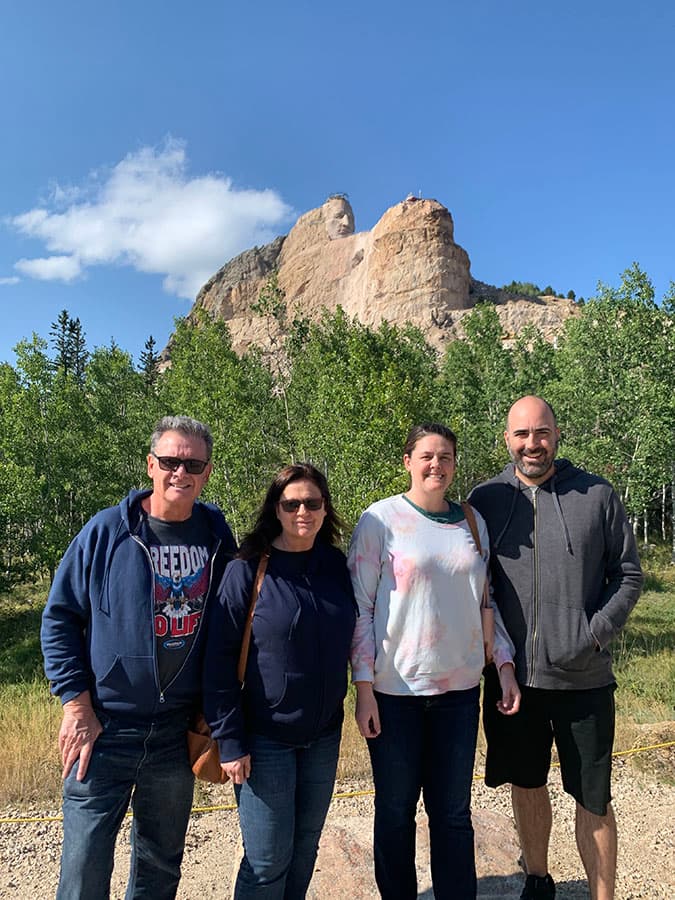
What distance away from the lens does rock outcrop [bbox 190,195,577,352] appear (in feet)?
194

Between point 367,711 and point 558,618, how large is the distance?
0.96 meters

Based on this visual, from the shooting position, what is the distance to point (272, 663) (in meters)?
2.22

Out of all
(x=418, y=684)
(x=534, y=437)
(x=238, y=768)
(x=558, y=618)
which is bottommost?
(x=238, y=768)

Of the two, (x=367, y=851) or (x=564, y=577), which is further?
(x=367, y=851)

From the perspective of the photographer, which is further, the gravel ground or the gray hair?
the gravel ground

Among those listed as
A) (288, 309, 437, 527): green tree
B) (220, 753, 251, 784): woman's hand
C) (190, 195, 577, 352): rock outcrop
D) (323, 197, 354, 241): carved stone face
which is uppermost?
(323, 197, 354, 241): carved stone face

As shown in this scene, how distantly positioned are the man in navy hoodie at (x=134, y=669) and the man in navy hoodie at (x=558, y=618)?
4.54 feet

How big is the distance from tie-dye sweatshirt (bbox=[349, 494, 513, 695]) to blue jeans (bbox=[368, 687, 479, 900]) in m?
0.11

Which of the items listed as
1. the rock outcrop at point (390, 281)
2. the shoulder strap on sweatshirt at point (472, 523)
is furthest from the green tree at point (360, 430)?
the rock outcrop at point (390, 281)

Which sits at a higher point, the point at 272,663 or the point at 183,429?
the point at 183,429

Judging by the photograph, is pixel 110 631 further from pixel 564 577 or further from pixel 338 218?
pixel 338 218

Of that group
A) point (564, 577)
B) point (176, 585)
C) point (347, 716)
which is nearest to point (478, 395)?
point (347, 716)

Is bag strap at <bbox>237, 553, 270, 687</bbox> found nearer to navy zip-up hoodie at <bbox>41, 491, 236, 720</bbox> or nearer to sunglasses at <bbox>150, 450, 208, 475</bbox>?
navy zip-up hoodie at <bbox>41, 491, 236, 720</bbox>

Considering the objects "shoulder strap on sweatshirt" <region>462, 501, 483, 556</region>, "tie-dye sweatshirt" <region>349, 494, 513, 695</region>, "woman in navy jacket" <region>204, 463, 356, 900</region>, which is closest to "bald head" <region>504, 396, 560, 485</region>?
"shoulder strap on sweatshirt" <region>462, 501, 483, 556</region>
